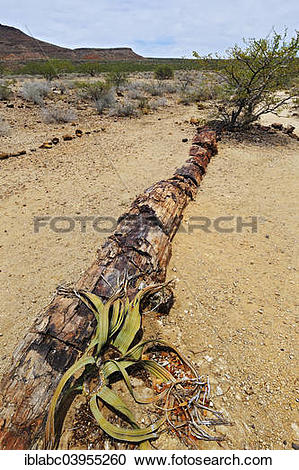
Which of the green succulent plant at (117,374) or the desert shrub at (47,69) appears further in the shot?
the desert shrub at (47,69)

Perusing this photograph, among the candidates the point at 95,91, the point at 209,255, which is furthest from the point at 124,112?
the point at 209,255

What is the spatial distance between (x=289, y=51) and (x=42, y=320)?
366 inches

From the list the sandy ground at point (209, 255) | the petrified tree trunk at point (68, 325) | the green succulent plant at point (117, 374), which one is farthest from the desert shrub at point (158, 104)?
the green succulent plant at point (117, 374)

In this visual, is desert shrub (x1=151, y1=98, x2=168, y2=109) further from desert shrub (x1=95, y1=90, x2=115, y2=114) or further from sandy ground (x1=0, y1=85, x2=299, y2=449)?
sandy ground (x1=0, y1=85, x2=299, y2=449)

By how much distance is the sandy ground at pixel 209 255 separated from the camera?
2.00m

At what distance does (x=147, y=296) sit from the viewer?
7.77 ft

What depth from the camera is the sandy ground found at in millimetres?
1997

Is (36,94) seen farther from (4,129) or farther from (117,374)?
(117,374)

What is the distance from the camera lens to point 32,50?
60.6m

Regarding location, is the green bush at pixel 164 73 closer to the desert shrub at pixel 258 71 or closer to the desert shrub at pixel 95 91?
the desert shrub at pixel 95 91

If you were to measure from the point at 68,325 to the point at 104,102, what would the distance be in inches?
424

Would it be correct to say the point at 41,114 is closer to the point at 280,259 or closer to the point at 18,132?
the point at 18,132

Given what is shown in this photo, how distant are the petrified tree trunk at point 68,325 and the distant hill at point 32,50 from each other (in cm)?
6364

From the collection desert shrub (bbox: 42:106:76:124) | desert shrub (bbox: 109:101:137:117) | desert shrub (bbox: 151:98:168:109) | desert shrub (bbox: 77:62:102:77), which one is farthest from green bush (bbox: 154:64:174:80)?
desert shrub (bbox: 42:106:76:124)
